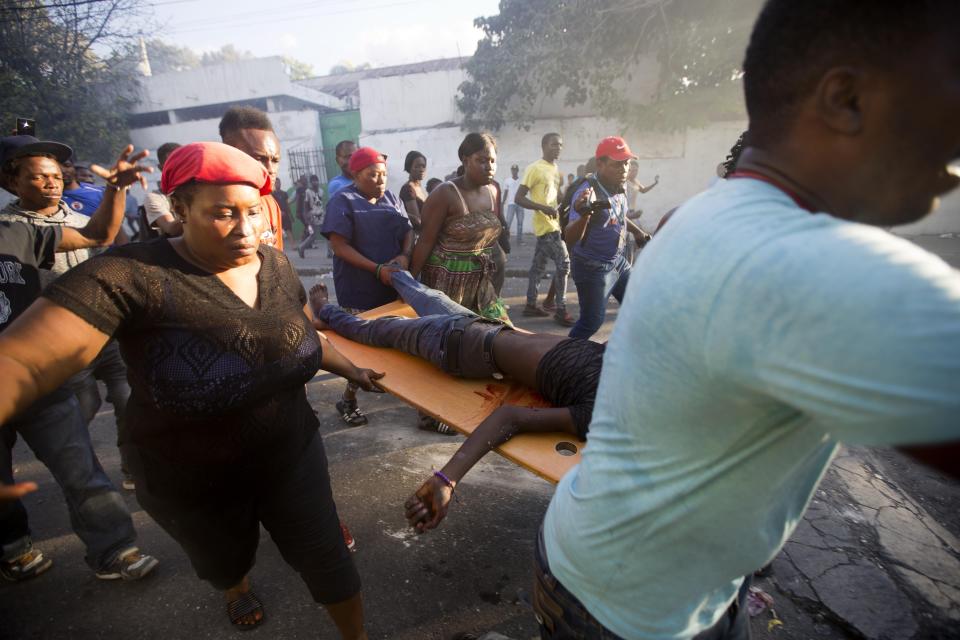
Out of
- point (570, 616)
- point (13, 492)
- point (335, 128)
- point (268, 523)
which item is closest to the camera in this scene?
point (13, 492)

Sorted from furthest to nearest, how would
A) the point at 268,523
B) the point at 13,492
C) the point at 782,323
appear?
1. the point at 268,523
2. the point at 13,492
3. the point at 782,323

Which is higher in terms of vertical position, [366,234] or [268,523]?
[366,234]

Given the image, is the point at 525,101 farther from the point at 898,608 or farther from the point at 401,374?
the point at 898,608

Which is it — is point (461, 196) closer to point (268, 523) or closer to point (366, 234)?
point (366, 234)

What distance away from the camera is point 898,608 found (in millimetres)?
2096

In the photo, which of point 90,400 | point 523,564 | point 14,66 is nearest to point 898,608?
point 523,564

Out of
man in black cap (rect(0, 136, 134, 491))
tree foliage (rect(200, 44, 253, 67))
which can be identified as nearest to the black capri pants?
man in black cap (rect(0, 136, 134, 491))

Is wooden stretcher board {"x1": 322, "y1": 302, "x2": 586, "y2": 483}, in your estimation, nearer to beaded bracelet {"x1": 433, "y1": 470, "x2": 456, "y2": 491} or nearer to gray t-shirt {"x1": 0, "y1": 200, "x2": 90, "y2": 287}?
beaded bracelet {"x1": 433, "y1": 470, "x2": 456, "y2": 491}

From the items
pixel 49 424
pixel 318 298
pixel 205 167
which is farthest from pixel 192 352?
pixel 318 298

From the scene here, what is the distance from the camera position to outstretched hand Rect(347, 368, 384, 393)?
7.39 feet

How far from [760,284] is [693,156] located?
13767mm

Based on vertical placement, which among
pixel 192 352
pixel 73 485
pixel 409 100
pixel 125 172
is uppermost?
pixel 409 100

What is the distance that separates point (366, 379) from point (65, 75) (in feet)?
60.2

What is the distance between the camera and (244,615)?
2.15 m
